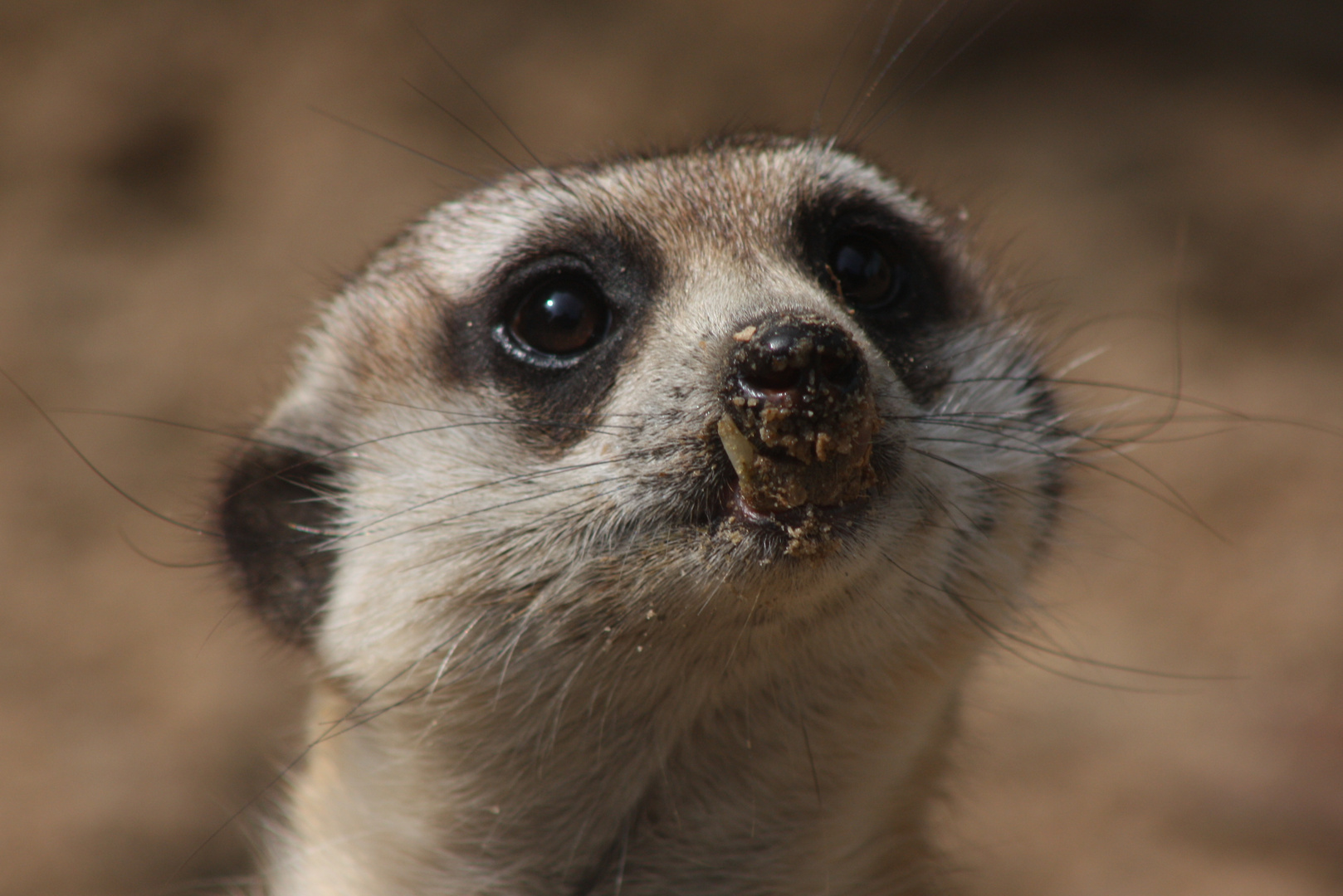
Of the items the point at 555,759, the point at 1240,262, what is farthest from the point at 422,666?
the point at 1240,262

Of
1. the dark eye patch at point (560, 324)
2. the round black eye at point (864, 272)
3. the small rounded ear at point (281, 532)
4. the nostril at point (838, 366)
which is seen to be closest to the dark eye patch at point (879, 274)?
the round black eye at point (864, 272)

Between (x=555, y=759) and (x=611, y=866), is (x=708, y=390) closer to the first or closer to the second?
(x=555, y=759)

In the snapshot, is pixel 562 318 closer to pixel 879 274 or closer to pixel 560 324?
pixel 560 324

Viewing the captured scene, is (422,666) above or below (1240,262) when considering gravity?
below

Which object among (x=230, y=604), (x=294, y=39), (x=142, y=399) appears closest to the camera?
(x=230, y=604)

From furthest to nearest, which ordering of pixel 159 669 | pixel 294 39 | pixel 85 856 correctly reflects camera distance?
pixel 294 39 → pixel 159 669 → pixel 85 856

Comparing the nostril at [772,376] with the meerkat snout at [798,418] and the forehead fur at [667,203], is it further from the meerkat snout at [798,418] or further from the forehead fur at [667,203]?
the forehead fur at [667,203]

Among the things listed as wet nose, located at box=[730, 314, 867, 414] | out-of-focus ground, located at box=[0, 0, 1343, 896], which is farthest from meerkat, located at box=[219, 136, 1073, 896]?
out-of-focus ground, located at box=[0, 0, 1343, 896]
